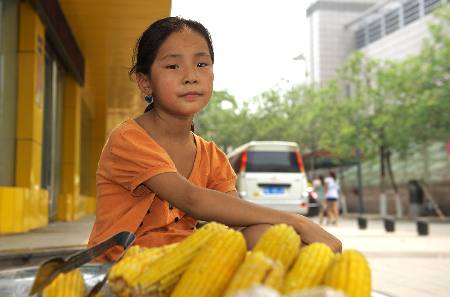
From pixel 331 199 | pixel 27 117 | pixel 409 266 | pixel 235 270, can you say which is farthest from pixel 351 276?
pixel 331 199

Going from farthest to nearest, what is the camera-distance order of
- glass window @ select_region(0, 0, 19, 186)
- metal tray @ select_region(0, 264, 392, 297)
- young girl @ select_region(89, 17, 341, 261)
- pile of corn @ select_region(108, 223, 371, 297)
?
glass window @ select_region(0, 0, 19, 186) → young girl @ select_region(89, 17, 341, 261) → metal tray @ select_region(0, 264, 392, 297) → pile of corn @ select_region(108, 223, 371, 297)

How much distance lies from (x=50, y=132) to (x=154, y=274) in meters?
15.4

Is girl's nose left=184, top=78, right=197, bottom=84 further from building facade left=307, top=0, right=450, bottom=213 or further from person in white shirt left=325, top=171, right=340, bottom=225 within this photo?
building facade left=307, top=0, right=450, bottom=213

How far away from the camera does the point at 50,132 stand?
1588 centimetres

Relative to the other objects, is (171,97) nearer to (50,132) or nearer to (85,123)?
(50,132)

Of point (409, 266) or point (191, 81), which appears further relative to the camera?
point (409, 266)

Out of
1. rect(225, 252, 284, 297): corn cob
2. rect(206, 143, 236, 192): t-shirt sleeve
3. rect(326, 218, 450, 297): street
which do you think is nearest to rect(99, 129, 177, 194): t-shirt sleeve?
rect(206, 143, 236, 192): t-shirt sleeve

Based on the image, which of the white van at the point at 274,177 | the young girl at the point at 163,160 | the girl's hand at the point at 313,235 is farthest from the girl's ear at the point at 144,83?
the white van at the point at 274,177

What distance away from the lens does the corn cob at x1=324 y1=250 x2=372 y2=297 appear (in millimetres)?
986

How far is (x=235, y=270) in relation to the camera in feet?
3.62

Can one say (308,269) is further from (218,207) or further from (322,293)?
(218,207)

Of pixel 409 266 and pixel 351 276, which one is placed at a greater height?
pixel 351 276

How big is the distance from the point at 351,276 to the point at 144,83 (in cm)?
128

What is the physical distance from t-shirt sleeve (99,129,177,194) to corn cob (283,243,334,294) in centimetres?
80
